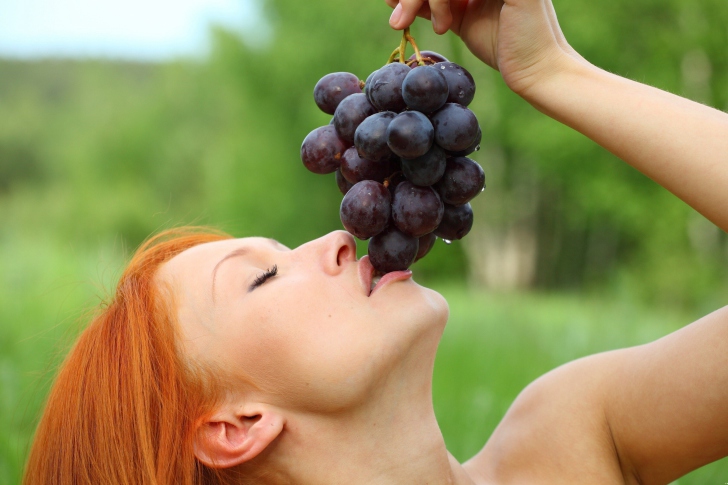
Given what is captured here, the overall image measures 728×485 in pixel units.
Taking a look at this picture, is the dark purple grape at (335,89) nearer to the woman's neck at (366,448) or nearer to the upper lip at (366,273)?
the upper lip at (366,273)

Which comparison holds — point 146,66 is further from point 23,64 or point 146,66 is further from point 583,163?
point 583,163

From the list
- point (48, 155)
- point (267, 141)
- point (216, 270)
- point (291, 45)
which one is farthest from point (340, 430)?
point (48, 155)

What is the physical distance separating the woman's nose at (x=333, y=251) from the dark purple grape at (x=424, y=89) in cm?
44

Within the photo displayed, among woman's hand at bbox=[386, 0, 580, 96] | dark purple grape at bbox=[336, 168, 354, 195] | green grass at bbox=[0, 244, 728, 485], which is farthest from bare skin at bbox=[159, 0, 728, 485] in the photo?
green grass at bbox=[0, 244, 728, 485]

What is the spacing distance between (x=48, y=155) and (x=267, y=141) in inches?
1132

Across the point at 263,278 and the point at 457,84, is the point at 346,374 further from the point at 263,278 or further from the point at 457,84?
the point at 457,84

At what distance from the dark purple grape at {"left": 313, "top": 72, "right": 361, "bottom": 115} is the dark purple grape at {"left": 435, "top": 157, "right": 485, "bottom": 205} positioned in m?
0.31

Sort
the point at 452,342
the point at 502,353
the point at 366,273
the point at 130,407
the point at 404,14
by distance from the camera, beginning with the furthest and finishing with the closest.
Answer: the point at 452,342, the point at 502,353, the point at 130,407, the point at 366,273, the point at 404,14

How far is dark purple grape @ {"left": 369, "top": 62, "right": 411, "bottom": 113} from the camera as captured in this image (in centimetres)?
137

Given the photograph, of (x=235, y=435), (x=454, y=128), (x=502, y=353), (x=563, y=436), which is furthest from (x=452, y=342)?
(x=454, y=128)

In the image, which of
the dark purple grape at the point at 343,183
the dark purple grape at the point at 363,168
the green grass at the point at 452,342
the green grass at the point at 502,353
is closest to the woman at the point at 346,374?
the dark purple grape at the point at 343,183

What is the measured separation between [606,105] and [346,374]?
0.77m

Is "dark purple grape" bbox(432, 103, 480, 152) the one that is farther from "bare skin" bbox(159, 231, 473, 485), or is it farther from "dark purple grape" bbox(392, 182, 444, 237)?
"bare skin" bbox(159, 231, 473, 485)

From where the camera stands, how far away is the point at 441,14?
151 centimetres
